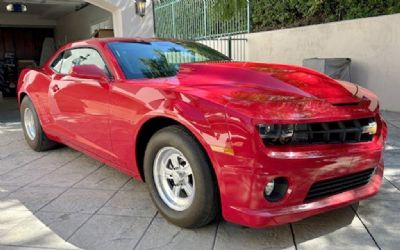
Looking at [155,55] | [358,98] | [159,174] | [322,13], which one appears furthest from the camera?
[322,13]

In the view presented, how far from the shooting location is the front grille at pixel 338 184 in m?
2.62

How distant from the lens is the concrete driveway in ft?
9.21

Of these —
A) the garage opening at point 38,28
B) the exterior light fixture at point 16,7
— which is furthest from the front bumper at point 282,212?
the exterior light fixture at point 16,7

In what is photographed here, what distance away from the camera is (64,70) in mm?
4652

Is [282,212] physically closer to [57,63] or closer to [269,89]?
[269,89]

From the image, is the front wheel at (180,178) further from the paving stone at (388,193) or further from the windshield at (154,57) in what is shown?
the paving stone at (388,193)

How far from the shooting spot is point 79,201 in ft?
11.9

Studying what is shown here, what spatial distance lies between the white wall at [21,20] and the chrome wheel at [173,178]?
17814 millimetres

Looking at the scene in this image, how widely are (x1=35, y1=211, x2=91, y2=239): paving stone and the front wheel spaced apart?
0.65m

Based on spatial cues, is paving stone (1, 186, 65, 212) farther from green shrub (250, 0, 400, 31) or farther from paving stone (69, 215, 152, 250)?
green shrub (250, 0, 400, 31)

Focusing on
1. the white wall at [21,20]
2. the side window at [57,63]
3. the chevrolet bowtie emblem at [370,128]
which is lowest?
the chevrolet bowtie emblem at [370,128]

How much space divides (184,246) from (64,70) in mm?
2831

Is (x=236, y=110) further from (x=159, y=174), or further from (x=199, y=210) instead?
(x=159, y=174)

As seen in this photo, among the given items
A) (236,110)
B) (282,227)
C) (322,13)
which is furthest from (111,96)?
(322,13)
